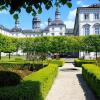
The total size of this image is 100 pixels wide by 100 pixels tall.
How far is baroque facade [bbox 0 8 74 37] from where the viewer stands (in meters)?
118

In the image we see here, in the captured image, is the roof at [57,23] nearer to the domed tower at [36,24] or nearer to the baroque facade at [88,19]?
the domed tower at [36,24]

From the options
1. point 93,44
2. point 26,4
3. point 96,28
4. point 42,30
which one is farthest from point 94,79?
point 42,30

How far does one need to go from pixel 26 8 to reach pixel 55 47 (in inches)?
1804

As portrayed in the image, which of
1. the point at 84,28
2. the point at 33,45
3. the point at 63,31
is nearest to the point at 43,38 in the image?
the point at 33,45

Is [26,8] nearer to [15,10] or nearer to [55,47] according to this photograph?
[15,10]

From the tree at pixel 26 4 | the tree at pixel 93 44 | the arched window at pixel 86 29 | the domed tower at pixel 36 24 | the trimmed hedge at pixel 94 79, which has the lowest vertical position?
the trimmed hedge at pixel 94 79

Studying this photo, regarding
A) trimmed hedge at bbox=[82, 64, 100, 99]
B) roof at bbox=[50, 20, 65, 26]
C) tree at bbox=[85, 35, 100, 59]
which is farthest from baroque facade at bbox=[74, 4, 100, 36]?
trimmed hedge at bbox=[82, 64, 100, 99]

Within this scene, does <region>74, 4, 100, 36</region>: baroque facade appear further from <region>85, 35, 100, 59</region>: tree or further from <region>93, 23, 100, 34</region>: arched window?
<region>85, 35, 100, 59</region>: tree

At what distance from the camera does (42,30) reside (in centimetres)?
13438

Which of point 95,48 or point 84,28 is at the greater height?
point 84,28

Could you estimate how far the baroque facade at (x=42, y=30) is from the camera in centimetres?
11796

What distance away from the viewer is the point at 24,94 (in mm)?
8336

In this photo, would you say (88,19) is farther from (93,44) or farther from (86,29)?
(93,44)

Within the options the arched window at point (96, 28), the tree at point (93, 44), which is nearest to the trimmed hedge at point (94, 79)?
the tree at point (93, 44)
